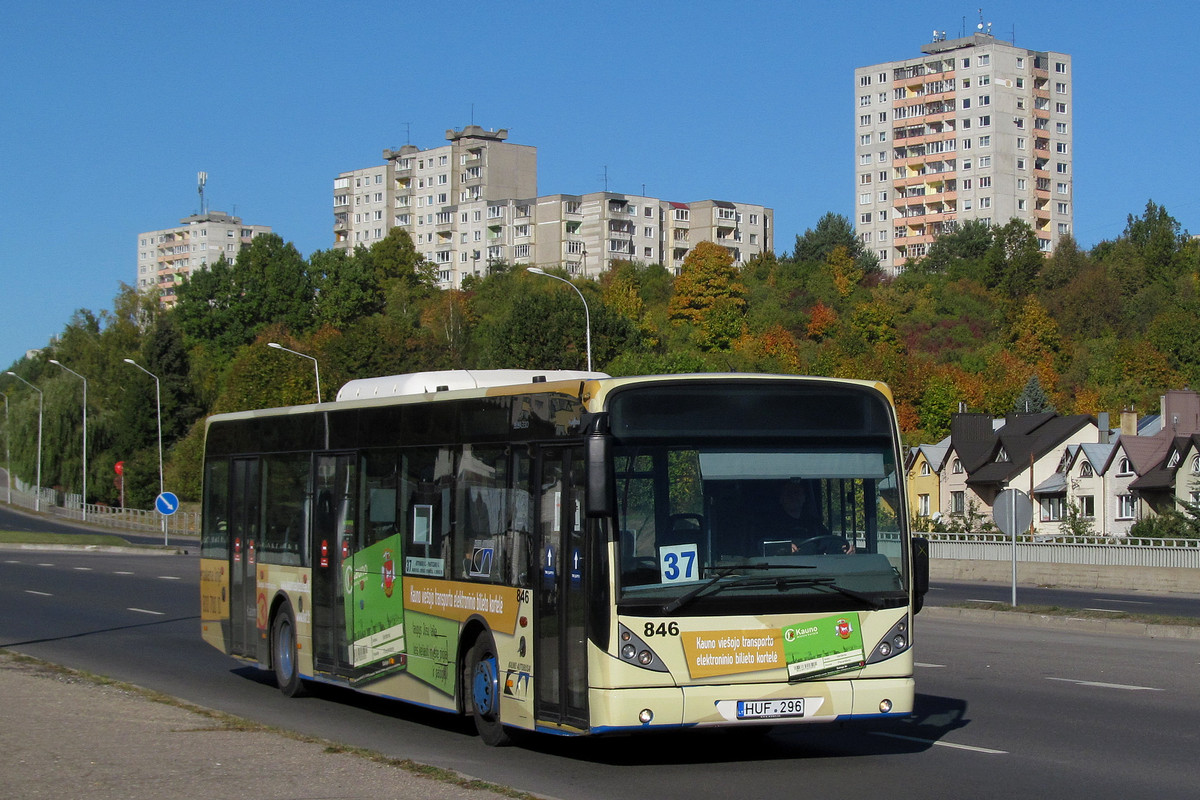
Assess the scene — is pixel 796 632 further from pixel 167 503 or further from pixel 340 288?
pixel 340 288

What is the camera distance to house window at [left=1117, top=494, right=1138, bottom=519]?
7538cm

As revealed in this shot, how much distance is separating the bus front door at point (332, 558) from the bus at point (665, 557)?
1.70 metres

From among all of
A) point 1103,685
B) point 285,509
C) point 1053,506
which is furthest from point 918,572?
point 1053,506

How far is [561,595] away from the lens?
409 inches

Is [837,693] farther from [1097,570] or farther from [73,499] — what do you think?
[73,499]

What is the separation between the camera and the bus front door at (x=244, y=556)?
16.3 metres

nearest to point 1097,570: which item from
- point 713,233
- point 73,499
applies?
point 73,499

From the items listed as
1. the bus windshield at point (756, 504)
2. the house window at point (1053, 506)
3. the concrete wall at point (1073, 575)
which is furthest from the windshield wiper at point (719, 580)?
the house window at point (1053, 506)

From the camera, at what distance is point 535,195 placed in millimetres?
181875

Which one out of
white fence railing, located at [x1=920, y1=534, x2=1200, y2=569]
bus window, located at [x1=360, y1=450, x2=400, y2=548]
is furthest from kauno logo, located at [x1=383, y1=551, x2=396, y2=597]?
white fence railing, located at [x1=920, y1=534, x2=1200, y2=569]

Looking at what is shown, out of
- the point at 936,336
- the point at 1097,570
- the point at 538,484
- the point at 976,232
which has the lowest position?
the point at 1097,570

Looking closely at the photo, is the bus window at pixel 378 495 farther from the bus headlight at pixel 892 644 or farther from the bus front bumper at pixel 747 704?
the bus headlight at pixel 892 644

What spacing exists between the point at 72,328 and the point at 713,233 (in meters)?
74.2

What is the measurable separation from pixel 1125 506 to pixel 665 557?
7096 centimetres
